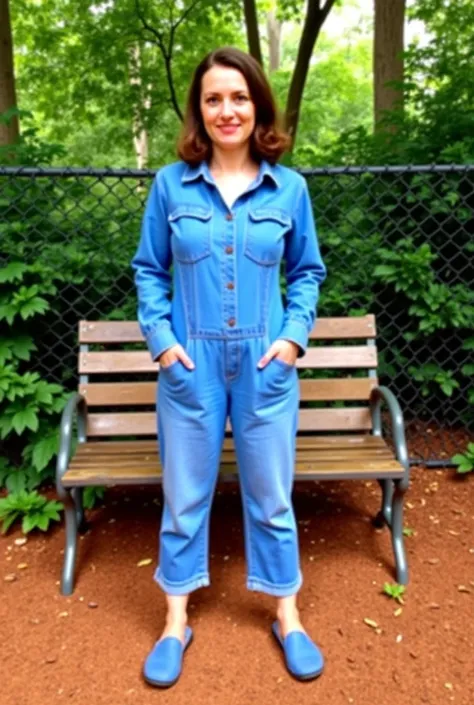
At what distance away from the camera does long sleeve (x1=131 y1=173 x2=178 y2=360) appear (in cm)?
Answer: 212

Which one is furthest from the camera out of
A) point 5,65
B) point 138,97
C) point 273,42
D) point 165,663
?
point 273,42

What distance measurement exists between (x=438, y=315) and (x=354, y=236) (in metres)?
0.66

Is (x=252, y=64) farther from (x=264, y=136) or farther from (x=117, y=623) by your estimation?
(x=117, y=623)

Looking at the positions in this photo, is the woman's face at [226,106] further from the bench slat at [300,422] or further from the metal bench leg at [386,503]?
the metal bench leg at [386,503]

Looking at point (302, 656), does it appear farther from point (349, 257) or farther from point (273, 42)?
point (273, 42)

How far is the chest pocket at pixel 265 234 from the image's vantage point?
2072 mm

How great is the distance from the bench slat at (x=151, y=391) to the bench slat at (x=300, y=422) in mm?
66

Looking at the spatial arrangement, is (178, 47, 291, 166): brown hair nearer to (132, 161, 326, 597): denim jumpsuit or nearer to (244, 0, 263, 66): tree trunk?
(132, 161, 326, 597): denim jumpsuit

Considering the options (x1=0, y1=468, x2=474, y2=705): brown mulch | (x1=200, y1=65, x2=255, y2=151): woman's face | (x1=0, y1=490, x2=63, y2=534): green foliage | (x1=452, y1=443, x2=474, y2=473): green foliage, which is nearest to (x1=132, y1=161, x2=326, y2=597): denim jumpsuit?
(x1=200, y1=65, x2=255, y2=151): woman's face

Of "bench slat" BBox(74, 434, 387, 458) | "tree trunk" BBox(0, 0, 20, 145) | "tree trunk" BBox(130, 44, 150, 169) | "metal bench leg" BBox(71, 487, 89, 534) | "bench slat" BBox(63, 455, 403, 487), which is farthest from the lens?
"tree trunk" BBox(130, 44, 150, 169)

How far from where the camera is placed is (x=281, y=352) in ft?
6.93

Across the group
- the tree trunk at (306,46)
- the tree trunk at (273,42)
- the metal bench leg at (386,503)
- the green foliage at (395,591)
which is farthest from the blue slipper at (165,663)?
the tree trunk at (273,42)

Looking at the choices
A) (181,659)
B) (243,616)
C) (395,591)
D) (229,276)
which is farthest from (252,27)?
(181,659)

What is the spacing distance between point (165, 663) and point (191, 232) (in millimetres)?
1488
